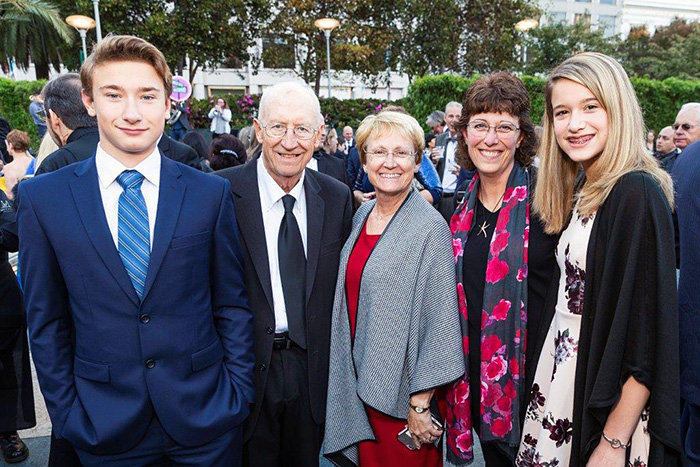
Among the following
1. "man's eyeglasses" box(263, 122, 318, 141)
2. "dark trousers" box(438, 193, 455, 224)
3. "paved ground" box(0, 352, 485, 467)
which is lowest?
"paved ground" box(0, 352, 485, 467)

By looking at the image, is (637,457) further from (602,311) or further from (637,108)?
(637,108)

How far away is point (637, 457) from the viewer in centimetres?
177

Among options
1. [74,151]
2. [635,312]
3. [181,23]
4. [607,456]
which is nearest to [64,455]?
[74,151]

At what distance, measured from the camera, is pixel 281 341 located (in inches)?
89.3

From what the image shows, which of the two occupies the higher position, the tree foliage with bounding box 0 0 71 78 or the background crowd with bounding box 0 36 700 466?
the tree foliage with bounding box 0 0 71 78

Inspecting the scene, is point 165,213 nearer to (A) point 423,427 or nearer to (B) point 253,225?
(B) point 253,225

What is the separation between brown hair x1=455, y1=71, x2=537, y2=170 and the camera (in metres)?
2.25

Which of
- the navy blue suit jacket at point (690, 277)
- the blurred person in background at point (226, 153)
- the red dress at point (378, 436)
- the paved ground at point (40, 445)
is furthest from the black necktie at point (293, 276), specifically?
the blurred person in background at point (226, 153)

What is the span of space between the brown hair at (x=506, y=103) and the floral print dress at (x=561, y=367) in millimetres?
530

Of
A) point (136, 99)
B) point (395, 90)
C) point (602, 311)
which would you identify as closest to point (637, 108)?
point (602, 311)

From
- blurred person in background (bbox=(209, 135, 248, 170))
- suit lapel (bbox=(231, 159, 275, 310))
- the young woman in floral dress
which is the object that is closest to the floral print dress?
the young woman in floral dress

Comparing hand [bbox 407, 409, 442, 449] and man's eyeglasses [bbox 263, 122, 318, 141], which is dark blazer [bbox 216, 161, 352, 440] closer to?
man's eyeglasses [bbox 263, 122, 318, 141]

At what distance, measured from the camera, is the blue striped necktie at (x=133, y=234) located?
1.74 meters

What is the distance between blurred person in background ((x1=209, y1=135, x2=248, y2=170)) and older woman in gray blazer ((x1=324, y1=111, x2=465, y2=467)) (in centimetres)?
286
